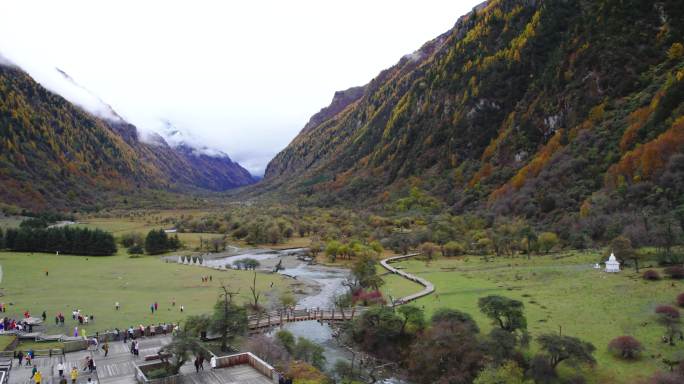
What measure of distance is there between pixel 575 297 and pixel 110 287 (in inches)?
2637

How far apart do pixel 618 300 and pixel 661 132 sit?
70.9 m

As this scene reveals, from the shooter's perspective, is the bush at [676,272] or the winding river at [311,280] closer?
the winding river at [311,280]

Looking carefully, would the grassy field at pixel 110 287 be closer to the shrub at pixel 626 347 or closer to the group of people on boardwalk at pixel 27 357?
the group of people on boardwalk at pixel 27 357

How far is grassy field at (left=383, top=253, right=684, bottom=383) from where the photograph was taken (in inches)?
1531

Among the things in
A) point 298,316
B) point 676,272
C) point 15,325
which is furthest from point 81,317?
point 676,272

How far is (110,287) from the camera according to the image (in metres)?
75.4

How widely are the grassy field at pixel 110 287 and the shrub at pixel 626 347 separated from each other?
4534 cm

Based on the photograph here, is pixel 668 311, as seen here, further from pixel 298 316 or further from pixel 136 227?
pixel 136 227

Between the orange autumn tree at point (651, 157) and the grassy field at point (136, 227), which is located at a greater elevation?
the orange autumn tree at point (651, 157)

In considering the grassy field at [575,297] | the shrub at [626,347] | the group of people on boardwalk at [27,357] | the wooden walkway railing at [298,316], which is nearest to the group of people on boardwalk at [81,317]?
the group of people on boardwalk at [27,357]

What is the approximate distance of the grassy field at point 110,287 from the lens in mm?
57781

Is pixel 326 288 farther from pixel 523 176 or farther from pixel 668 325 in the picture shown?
pixel 523 176

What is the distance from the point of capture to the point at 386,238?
133 m

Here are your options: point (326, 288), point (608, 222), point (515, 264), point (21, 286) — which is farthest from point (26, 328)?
point (608, 222)
